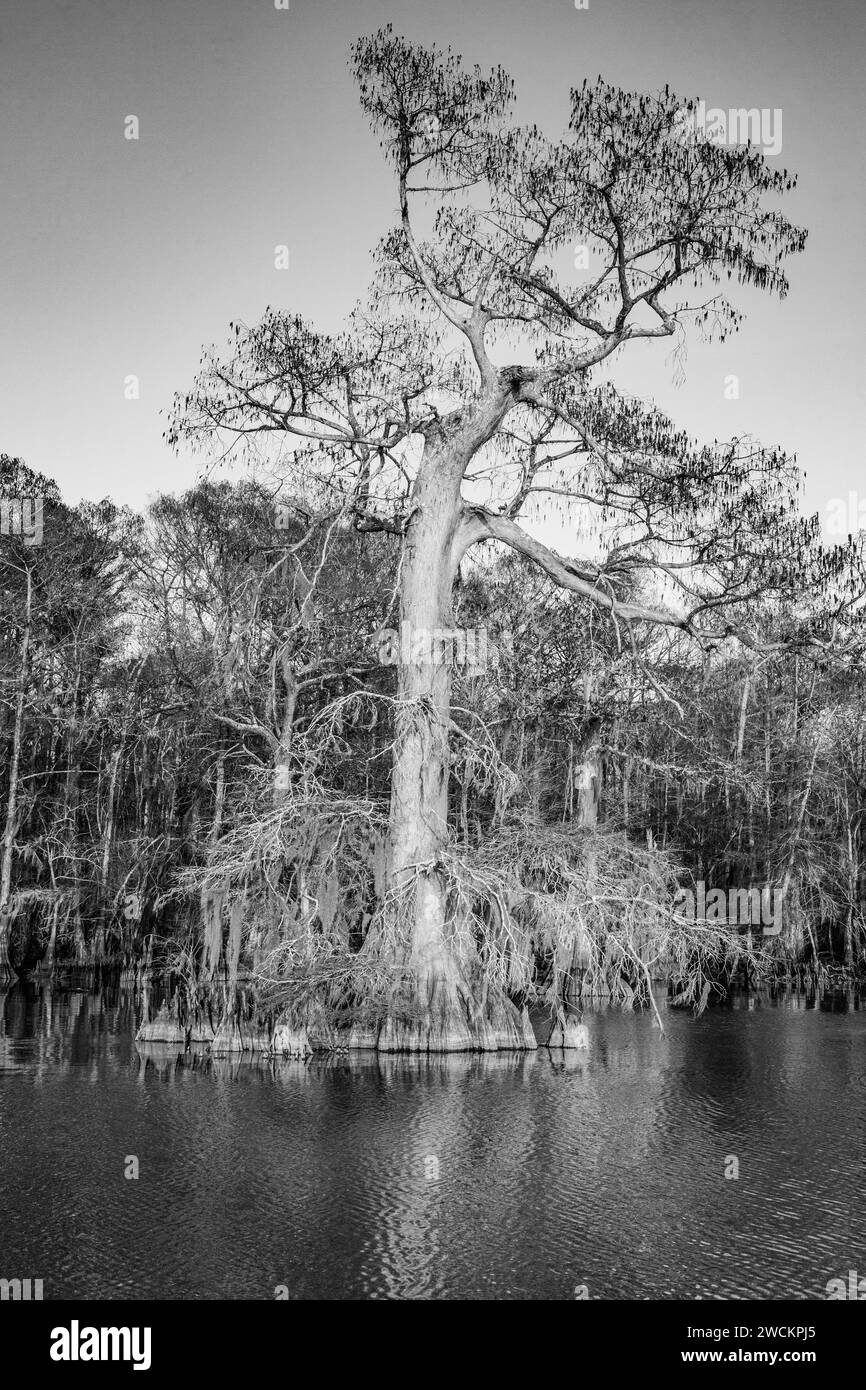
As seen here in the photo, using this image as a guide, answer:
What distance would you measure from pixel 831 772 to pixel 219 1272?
22516mm

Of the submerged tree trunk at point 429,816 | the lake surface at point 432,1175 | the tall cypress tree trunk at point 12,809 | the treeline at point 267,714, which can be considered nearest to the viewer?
the lake surface at point 432,1175

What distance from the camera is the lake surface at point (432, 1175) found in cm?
636

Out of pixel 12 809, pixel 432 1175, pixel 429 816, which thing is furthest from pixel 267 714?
pixel 432 1175

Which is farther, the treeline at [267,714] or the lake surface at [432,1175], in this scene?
the treeline at [267,714]

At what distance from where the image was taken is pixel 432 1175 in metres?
8.29

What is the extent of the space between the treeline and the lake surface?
14.8ft

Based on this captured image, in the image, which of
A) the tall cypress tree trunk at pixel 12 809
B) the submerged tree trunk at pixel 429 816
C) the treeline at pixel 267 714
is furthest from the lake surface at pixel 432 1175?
the tall cypress tree trunk at pixel 12 809

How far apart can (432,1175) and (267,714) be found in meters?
12.3

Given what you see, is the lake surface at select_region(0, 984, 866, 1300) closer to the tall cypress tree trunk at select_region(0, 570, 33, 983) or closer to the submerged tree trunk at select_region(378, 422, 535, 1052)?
the submerged tree trunk at select_region(378, 422, 535, 1052)

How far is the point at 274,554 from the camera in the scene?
20938 millimetres

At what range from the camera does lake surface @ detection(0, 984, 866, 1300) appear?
6359 millimetres

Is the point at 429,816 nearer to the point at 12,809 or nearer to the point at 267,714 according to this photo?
the point at 267,714

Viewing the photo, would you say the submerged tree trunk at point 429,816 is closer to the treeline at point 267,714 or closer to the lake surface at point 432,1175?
the lake surface at point 432,1175

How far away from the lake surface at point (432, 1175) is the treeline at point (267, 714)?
4503mm
